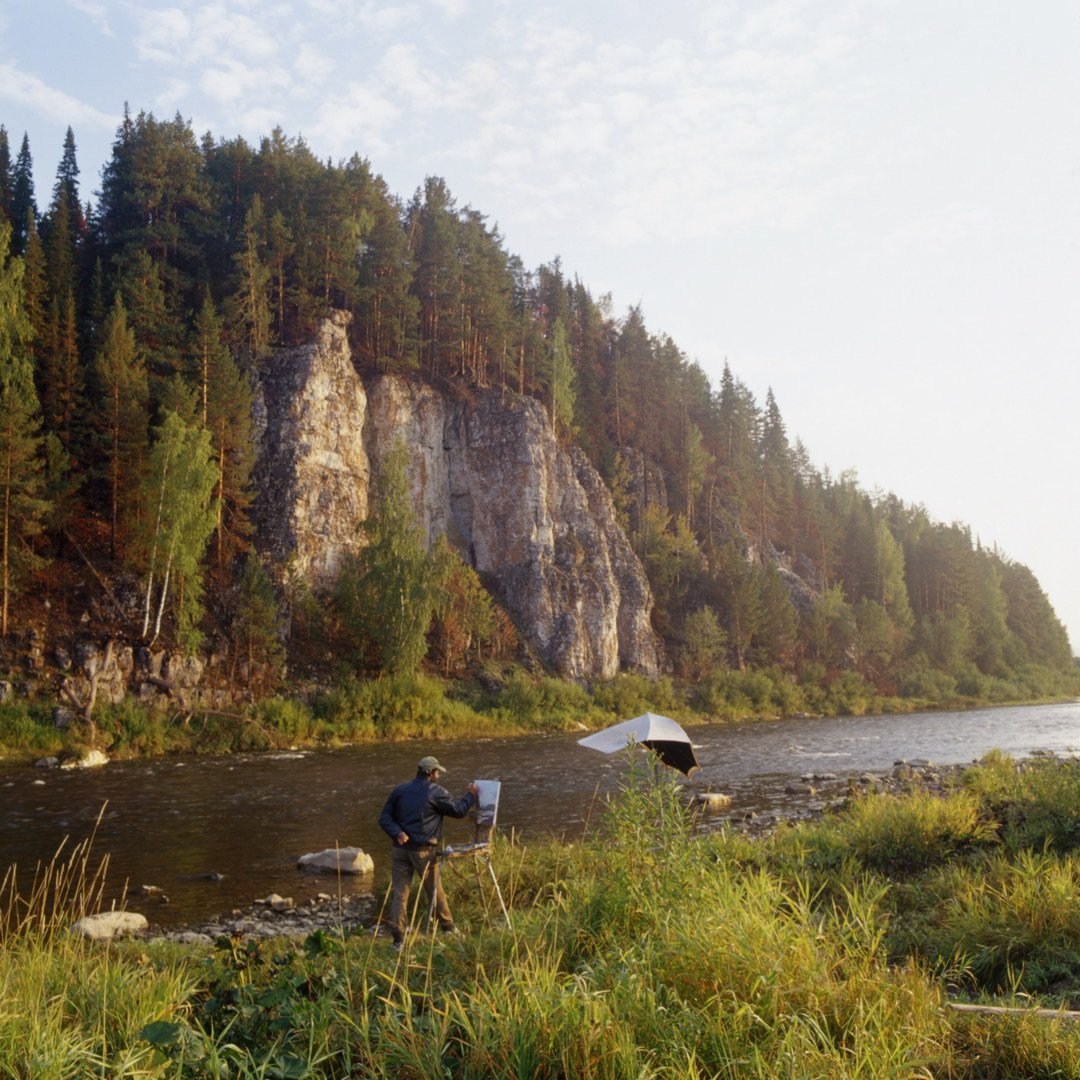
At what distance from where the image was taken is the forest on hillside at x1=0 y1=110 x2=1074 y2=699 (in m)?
37.0

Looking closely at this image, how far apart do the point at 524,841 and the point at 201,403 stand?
34717 millimetres

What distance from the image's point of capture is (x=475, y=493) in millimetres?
60938

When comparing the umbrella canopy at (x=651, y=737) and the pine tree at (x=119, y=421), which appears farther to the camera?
the pine tree at (x=119, y=421)

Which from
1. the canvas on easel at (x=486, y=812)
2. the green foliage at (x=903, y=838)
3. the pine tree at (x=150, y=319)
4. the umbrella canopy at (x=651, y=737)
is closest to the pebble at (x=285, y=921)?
the canvas on easel at (x=486, y=812)

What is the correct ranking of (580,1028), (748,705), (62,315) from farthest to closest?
1. (748,705)
2. (62,315)
3. (580,1028)

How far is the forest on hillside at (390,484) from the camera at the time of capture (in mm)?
36969

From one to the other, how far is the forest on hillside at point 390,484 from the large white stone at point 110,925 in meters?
26.0

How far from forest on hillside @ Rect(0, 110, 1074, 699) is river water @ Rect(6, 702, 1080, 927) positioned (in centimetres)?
1075

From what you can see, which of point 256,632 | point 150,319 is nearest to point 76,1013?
point 256,632

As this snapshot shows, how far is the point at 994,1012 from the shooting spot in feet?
17.3

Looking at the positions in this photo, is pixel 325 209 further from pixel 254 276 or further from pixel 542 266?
pixel 542 266

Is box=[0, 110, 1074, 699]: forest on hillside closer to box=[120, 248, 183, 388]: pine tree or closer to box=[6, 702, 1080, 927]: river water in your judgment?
box=[120, 248, 183, 388]: pine tree

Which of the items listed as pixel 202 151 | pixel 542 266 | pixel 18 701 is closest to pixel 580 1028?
pixel 18 701

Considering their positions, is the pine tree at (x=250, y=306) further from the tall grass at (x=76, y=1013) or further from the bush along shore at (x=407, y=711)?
the tall grass at (x=76, y=1013)
